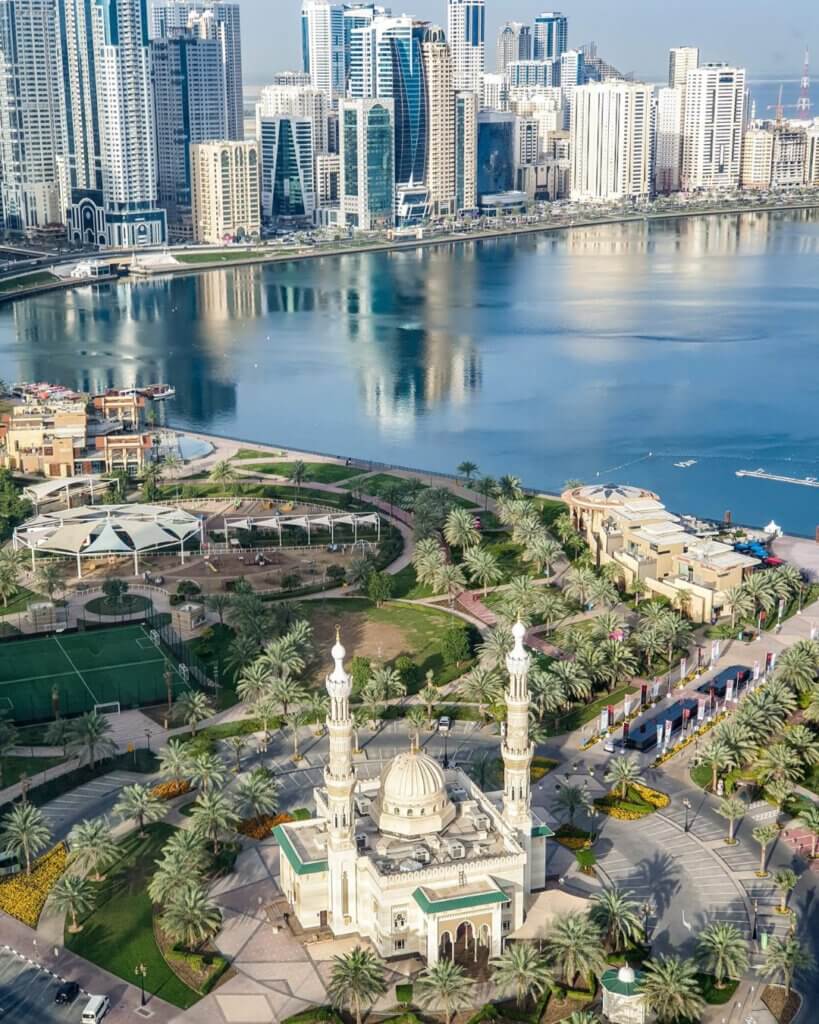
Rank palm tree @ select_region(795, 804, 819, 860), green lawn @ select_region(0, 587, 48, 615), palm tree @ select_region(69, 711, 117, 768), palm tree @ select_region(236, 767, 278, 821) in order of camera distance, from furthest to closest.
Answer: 1. green lawn @ select_region(0, 587, 48, 615)
2. palm tree @ select_region(69, 711, 117, 768)
3. palm tree @ select_region(236, 767, 278, 821)
4. palm tree @ select_region(795, 804, 819, 860)

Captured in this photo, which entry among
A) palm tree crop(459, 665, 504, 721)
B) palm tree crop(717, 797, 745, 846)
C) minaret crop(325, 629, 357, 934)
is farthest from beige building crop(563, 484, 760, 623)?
minaret crop(325, 629, 357, 934)

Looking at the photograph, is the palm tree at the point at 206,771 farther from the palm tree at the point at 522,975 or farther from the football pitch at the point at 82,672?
the palm tree at the point at 522,975

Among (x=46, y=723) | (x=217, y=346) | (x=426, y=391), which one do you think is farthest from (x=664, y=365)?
(x=46, y=723)

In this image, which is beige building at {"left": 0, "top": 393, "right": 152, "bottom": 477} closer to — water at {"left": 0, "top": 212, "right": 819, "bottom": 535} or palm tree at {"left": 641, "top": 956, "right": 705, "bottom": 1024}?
water at {"left": 0, "top": 212, "right": 819, "bottom": 535}

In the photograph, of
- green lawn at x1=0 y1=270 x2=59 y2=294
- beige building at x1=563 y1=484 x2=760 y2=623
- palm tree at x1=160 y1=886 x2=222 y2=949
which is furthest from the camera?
green lawn at x1=0 y1=270 x2=59 y2=294

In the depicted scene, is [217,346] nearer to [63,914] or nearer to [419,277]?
[419,277]

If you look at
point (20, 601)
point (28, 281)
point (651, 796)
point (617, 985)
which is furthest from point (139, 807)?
point (28, 281)

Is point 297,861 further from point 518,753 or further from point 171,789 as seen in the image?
point 171,789
